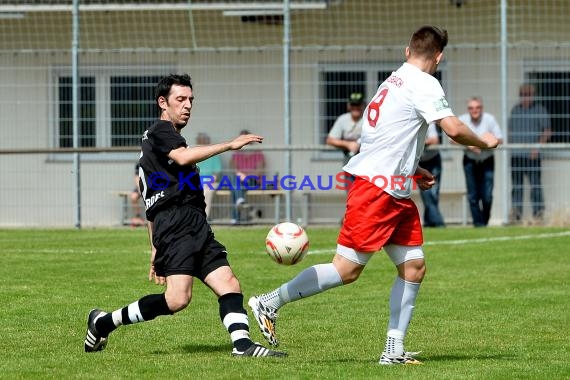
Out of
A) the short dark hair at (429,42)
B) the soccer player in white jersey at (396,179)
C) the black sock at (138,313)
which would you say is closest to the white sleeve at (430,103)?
the soccer player in white jersey at (396,179)

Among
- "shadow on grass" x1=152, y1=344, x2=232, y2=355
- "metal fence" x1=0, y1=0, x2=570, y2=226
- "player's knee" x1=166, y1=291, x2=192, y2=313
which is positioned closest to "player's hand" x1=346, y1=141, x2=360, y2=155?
"metal fence" x1=0, y1=0, x2=570, y2=226

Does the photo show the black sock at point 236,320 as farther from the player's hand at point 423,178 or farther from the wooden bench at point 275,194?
the wooden bench at point 275,194

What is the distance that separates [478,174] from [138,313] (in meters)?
11.9

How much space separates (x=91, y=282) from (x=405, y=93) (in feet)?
18.1

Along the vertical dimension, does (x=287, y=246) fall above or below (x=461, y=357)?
above

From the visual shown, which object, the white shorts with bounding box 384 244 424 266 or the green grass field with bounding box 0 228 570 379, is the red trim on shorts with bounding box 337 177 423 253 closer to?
the white shorts with bounding box 384 244 424 266

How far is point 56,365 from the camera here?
25.1ft

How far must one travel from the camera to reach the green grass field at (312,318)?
7543 mm

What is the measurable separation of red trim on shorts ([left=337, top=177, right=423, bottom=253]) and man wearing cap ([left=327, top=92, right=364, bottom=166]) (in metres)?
11.0

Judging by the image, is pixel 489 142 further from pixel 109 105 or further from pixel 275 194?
pixel 109 105

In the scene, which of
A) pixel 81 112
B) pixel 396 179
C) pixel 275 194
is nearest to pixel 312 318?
pixel 396 179

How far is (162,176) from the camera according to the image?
8023 mm

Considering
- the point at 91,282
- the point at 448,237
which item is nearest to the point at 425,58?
the point at 91,282

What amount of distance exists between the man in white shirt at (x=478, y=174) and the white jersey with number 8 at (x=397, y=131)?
444 inches
